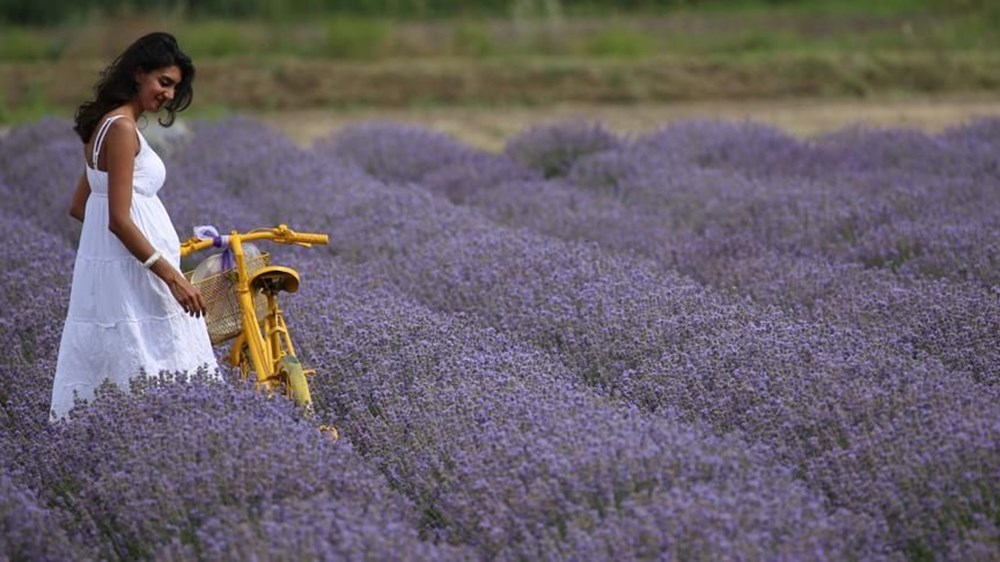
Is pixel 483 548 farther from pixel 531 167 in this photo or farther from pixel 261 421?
pixel 531 167

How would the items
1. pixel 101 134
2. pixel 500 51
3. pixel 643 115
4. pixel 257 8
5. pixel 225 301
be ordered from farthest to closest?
pixel 257 8 < pixel 500 51 < pixel 643 115 < pixel 225 301 < pixel 101 134

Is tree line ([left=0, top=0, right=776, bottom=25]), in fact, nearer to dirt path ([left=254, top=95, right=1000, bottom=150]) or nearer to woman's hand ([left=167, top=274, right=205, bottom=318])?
dirt path ([left=254, top=95, right=1000, bottom=150])

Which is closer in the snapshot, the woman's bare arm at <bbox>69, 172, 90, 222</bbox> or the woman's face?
the woman's face


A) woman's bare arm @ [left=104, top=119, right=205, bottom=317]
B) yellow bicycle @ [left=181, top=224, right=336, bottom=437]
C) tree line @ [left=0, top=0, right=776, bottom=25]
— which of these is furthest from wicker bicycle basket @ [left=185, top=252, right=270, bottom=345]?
tree line @ [left=0, top=0, right=776, bottom=25]

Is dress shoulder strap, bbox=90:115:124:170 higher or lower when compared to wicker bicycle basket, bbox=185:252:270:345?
higher

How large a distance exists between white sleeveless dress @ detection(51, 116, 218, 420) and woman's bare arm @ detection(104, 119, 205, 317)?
0.10 meters

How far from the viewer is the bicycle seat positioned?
4.08m

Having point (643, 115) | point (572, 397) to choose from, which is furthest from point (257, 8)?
point (572, 397)

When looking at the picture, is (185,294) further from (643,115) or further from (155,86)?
(643,115)

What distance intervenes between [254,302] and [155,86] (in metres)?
0.68

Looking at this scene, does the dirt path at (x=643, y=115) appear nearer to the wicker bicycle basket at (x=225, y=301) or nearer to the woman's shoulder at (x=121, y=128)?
the wicker bicycle basket at (x=225, y=301)

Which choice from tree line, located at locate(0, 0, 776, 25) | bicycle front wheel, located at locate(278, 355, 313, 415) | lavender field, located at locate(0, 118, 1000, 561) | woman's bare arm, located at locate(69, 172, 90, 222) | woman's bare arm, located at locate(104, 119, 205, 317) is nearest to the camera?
lavender field, located at locate(0, 118, 1000, 561)

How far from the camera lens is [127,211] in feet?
12.7

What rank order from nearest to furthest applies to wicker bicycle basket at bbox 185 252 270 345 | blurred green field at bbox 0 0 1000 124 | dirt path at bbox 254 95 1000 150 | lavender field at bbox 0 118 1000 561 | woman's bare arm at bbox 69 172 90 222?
lavender field at bbox 0 118 1000 561 < wicker bicycle basket at bbox 185 252 270 345 < woman's bare arm at bbox 69 172 90 222 < dirt path at bbox 254 95 1000 150 < blurred green field at bbox 0 0 1000 124
